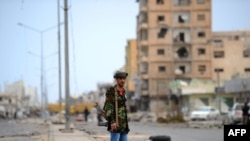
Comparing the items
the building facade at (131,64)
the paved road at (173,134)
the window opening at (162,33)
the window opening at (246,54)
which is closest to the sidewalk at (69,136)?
the paved road at (173,134)

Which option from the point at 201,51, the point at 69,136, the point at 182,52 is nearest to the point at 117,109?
the point at 69,136

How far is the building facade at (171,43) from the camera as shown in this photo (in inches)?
3632

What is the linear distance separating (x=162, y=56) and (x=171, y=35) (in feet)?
12.3

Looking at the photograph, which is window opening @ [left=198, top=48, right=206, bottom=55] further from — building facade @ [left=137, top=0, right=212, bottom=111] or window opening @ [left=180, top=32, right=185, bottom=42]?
window opening @ [left=180, top=32, right=185, bottom=42]

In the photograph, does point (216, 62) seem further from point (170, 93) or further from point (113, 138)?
point (113, 138)

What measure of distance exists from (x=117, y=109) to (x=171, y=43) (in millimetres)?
83326

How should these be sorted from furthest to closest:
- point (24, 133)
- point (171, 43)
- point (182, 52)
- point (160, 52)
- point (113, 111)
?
1. point (182, 52)
2. point (171, 43)
3. point (160, 52)
4. point (24, 133)
5. point (113, 111)

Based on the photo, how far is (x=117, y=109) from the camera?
1007 centimetres

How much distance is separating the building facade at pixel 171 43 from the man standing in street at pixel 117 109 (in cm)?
8175

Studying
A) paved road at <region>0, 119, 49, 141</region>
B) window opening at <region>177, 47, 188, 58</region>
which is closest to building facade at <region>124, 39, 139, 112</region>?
window opening at <region>177, 47, 188, 58</region>

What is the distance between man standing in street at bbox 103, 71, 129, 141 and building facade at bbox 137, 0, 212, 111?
81.7m

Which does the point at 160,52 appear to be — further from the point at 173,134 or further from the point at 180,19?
the point at 173,134

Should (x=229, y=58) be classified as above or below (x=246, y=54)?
below

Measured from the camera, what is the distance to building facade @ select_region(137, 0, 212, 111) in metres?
92.2
